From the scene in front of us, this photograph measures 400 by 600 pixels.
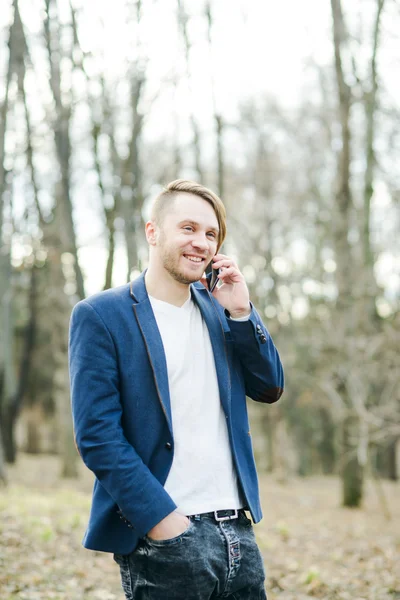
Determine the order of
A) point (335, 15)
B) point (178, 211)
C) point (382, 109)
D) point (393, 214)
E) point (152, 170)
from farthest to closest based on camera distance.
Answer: point (152, 170) < point (393, 214) < point (382, 109) < point (335, 15) < point (178, 211)

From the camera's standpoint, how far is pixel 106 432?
2551 millimetres

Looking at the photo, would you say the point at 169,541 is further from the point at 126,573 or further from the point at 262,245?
the point at 262,245

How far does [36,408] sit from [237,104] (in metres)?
16.2

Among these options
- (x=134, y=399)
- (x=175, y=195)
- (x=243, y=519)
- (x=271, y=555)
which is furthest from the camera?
(x=271, y=555)

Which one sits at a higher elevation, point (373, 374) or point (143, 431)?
point (143, 431)

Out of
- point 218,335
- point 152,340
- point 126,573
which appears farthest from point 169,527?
point 218,335

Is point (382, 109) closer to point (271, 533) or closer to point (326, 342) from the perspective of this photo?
point (326, 342)

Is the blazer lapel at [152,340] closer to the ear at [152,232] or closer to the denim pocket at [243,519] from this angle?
the ear at [152,232]

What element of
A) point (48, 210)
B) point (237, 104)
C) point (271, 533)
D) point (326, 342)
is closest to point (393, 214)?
point (237, 104)

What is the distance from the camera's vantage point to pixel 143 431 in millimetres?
2666

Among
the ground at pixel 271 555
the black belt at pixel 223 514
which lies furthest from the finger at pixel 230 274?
the ground at pixel 271 555

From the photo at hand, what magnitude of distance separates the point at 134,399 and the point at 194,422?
0.87 feet

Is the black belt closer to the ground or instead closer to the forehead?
the forehead

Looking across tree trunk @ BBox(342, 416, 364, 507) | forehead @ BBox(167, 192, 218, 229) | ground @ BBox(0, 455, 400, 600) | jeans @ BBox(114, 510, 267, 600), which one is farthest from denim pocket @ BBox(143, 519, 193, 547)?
tree trunk @ BBox(342, 416, 364, 507)
